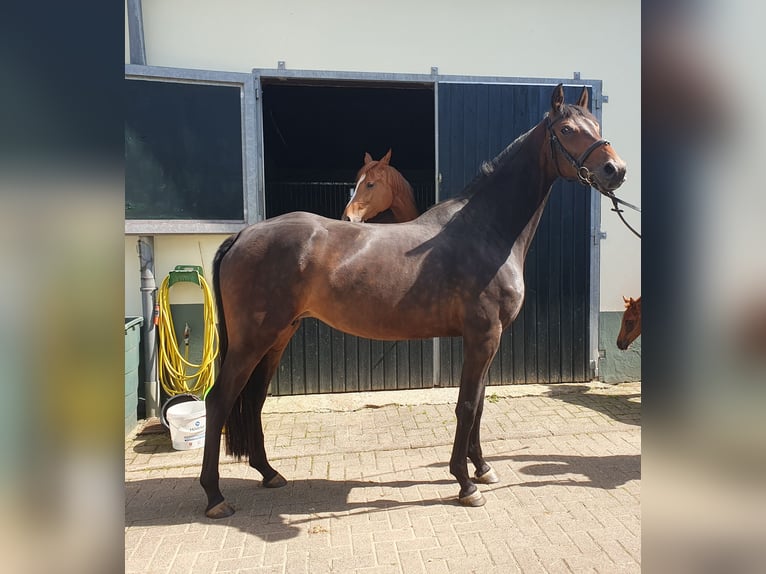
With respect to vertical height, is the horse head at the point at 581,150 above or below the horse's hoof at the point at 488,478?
above

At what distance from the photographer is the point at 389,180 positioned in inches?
154

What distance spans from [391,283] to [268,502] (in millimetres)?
1432

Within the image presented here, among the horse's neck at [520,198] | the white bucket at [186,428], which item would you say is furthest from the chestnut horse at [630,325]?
the white bucket at [186,428]

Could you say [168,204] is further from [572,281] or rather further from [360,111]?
[572,281]

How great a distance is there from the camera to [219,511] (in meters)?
2.44

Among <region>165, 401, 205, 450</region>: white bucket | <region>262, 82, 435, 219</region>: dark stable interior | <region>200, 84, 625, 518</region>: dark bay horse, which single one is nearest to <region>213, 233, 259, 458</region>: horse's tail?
<region>200, 84, 625, 518</region>: dark bay horse

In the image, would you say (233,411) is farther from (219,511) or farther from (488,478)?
(488,478)

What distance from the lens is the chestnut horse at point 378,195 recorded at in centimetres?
386

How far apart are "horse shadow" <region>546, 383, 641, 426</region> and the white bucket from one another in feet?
10.6

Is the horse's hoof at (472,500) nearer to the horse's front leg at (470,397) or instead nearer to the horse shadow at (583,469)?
the horse's front leg at (470,397)

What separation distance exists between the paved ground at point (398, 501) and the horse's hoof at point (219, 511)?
0.16 feet

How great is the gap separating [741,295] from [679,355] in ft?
0.33

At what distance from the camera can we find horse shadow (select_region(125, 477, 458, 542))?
239 cm

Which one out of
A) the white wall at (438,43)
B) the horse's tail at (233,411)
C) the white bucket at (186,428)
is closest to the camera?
the horse's tail at (233,411)
